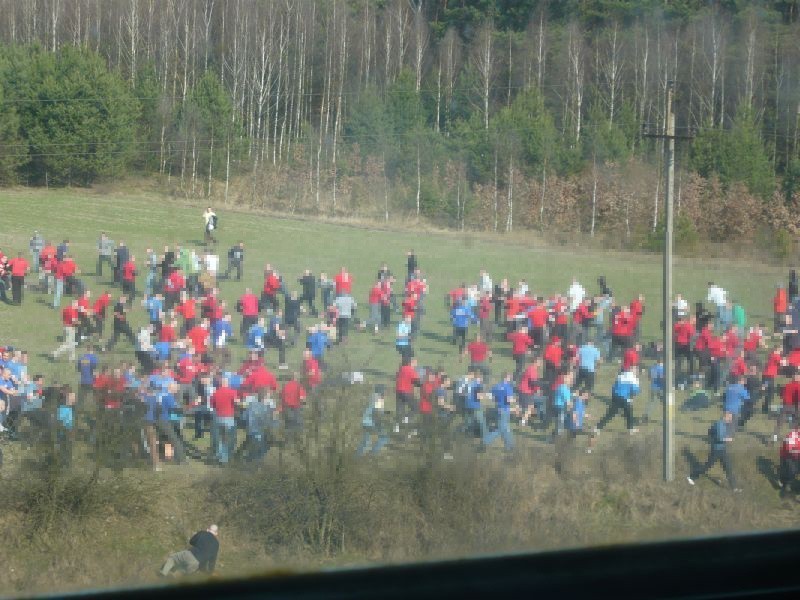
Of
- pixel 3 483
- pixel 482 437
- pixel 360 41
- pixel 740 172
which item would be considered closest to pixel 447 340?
pixel 482 437

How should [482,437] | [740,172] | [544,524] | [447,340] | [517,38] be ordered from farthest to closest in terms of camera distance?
[517,38], [740,172], [447,340], [482,437], [544,524]

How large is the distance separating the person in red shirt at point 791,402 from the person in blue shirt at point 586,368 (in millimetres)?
2438

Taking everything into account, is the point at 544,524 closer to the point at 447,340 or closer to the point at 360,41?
the point at 447,340

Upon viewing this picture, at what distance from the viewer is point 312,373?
13125 mm

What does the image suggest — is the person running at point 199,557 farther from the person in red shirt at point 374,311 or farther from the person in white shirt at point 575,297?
the person in white shirt at point 575,297

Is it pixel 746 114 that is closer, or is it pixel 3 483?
pixel 3 483

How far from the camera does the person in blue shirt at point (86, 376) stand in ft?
41.5

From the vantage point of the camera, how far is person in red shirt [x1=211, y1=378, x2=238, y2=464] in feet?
41.3

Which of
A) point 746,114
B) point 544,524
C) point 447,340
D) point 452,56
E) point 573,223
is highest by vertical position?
point 452,56

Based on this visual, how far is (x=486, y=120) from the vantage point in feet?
103

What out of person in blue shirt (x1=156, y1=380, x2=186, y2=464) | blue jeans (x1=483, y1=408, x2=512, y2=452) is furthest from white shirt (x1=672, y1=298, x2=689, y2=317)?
person in blue shirt (x1=156, y1=380, x2=186, y2=464)

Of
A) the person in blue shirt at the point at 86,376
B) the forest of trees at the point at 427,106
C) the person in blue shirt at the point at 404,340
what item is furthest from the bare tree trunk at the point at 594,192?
the person in blue shirt at the point at 86,376

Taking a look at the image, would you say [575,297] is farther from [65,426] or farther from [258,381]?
[65,426]

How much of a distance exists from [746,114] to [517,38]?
708cm
